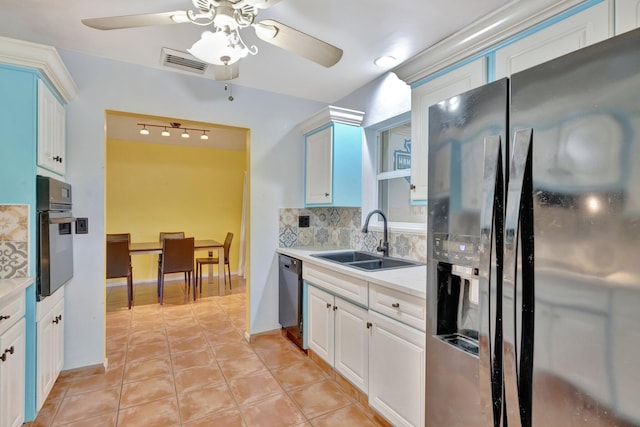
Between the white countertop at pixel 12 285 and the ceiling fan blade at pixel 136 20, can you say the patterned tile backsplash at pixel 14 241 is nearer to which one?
the white countertop at pixel 12 285

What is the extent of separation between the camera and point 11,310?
160cm

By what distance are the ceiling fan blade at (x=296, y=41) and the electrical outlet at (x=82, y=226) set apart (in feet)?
6.49

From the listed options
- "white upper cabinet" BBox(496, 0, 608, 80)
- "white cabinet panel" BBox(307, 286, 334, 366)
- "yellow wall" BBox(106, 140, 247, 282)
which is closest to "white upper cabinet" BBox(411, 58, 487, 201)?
"white upper cabinet" BBox(496, 0, 608, 80)

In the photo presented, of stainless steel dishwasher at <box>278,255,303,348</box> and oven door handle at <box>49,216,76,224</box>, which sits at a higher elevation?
oven door handle at <box>49,216,76,224</box>

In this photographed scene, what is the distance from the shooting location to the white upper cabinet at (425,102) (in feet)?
5.49

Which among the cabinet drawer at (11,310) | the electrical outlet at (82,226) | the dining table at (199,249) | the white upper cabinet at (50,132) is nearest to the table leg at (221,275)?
the dining table at (199,249)

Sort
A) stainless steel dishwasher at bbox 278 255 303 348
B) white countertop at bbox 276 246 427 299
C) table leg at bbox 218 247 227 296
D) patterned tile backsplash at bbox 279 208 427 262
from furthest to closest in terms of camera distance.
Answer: table leg at bbox 218 247 227 296
patterned tile backsplash at bbox 279 208 427 262
stainless steel dishwasher at bbox 278 255 303 348
white countertop at bbox 276 246 427 299

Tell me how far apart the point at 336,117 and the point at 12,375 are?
2.68 meters

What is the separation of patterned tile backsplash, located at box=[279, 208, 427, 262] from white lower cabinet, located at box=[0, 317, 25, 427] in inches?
78.2

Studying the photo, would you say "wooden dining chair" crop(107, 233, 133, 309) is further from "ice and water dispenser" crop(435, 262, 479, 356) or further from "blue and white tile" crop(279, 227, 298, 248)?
"ice and water dispenser" crop(435, 262, 479, 356)

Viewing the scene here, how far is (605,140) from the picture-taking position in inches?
30.5

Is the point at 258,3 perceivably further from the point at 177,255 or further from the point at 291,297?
the point at 177,255

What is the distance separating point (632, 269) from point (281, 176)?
9.09ft

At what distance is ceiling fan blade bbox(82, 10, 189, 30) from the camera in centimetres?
142
